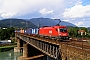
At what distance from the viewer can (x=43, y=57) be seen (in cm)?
5694

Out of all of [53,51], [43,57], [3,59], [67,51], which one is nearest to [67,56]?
[67,51]

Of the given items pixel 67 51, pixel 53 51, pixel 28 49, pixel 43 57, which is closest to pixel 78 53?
pixel 67 51

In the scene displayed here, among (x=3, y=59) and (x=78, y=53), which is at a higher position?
(x=78, y=53)

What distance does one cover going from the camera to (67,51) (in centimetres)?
2480

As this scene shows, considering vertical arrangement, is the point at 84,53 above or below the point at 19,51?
above

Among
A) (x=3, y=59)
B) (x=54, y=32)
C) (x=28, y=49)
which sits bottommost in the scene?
(x=3, y=59)

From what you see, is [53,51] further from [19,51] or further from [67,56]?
[19,51]

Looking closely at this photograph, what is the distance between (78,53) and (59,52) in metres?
7.07

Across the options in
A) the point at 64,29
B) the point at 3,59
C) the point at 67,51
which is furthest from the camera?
the point at 3,59

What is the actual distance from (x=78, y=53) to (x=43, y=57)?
118 ft

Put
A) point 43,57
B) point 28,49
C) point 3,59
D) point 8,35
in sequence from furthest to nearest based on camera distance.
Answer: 1. point 8,35
2. point 3,59
3. point 28,49
4. point 43,57

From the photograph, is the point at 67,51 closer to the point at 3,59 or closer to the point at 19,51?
the point at 3,59

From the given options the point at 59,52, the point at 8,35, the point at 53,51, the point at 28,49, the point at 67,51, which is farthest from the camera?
the point at 8,35

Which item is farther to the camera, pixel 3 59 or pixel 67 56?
pixel 3 59
